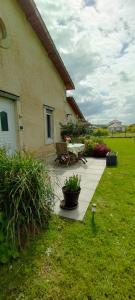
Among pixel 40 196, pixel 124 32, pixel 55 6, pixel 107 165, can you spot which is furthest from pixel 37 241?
pixel 124 32

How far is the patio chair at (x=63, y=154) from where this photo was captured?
6.76 m

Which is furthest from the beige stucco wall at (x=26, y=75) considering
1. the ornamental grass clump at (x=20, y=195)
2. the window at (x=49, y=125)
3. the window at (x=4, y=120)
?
the ornamental grass clump at (x=20, y=195)

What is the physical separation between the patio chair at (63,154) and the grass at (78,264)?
3.95 metres

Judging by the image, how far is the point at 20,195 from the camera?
214 cm

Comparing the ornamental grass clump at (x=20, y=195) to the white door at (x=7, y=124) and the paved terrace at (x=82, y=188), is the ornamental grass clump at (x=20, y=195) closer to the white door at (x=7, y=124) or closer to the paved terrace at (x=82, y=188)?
the paved terrace at (x=82, y=188)

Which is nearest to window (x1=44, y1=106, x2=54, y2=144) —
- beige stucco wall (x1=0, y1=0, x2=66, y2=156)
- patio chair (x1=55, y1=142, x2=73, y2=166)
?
beige stucco wall (x1=0, y1=0, x2=66, y2=156)

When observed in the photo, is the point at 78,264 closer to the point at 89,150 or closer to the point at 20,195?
the point at 20,195

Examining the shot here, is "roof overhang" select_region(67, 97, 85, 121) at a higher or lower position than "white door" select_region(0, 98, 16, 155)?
higher

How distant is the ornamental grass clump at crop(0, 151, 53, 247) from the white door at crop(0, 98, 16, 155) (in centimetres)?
300

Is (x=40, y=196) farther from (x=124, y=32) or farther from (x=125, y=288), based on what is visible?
(x=124, y=32)

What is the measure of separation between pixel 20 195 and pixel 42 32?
754 centimetres

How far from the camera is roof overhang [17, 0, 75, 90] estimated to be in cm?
596

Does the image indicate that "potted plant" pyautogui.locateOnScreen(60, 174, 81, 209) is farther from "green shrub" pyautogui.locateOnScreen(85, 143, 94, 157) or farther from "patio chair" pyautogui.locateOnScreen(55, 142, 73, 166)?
"green shrub" pyautogui.locateOnScreen(85, 143, 94, 157)

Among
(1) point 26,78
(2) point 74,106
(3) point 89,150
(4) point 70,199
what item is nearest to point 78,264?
(4) point 70,199
